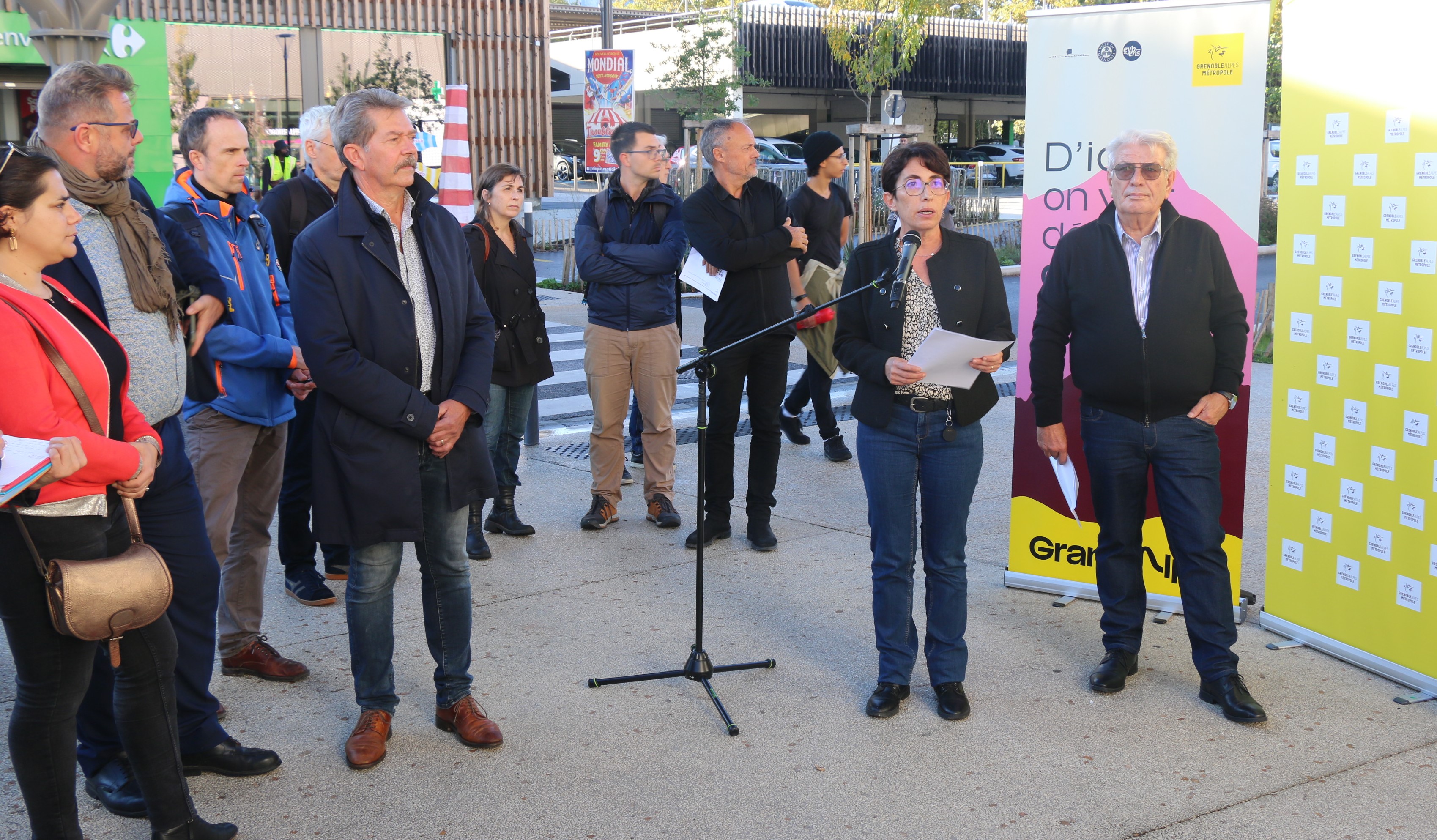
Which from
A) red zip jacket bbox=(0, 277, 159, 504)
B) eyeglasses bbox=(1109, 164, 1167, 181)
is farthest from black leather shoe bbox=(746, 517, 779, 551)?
red zip jacket bbox=(0, 277, 159, 504)

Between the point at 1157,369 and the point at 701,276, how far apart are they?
2674 mm

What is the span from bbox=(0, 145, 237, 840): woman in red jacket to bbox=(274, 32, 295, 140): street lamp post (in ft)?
68.3

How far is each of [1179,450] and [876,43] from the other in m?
25.4

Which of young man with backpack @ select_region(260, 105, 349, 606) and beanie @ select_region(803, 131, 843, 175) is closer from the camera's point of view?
young man with backpack @ select_region(260, 105, 349, 606)

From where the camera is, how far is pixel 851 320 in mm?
4230

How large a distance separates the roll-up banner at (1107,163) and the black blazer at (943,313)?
66 centimetres

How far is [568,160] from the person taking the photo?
45156mm

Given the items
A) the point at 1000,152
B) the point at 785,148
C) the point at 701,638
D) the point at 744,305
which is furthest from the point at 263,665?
the point at 1000,152

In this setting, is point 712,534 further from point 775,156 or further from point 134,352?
point 775,156

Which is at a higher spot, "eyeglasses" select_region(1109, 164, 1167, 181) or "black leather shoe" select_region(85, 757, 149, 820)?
"eyeglasses" select_region(1109, 164, 1167, 181)

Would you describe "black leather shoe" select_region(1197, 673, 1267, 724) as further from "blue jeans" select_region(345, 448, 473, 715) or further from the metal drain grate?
the metal drain grate

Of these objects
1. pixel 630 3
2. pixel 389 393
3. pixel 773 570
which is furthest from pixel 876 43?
pixel 630 3

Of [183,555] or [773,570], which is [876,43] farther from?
[183,555]

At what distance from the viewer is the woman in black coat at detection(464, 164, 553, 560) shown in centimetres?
601
